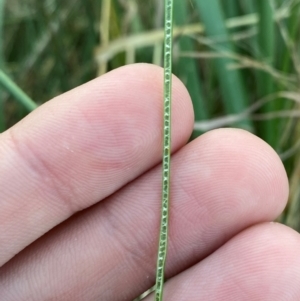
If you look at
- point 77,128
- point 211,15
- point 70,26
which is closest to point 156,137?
point 77,128

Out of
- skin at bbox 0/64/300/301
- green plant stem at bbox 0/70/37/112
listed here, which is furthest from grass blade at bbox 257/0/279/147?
green plant stem at bbox 0/70/37/112

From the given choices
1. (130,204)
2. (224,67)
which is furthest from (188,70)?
(130,204)

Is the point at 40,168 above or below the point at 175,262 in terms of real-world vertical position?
above

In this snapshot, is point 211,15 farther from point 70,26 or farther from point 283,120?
point 70,26

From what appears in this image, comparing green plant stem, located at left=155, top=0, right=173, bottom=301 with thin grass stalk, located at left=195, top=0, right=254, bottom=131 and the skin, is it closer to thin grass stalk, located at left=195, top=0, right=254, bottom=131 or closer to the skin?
the skin

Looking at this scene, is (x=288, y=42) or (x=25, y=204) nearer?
(x=25, y=204)

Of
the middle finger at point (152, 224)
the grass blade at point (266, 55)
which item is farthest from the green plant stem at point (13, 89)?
the grass blade at point (266, 55)

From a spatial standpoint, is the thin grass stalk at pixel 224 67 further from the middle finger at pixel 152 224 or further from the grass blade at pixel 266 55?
the middle finger at pixel 152 224
